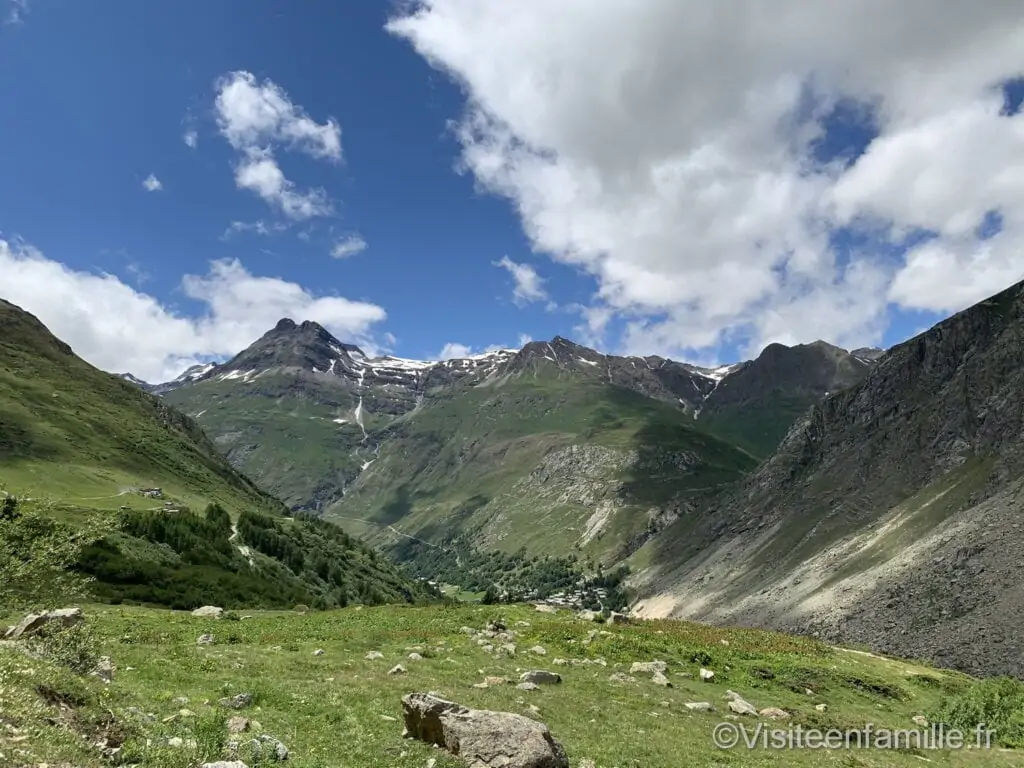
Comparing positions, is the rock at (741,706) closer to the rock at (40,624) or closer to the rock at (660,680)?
the rock at (660,680)

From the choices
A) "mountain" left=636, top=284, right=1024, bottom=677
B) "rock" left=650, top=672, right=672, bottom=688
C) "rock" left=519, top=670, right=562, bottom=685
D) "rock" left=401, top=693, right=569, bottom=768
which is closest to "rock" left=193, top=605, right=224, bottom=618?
"rock" left=519, top=670, right=562, bottom=685

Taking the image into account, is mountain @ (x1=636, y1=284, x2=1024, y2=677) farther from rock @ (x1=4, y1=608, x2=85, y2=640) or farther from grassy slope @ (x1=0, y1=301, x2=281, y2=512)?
grassy slope @ (x1=0, y1=301, x2=281, y2=512)

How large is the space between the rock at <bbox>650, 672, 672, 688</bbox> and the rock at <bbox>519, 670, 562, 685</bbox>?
603cm

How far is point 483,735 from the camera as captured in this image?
17.1m

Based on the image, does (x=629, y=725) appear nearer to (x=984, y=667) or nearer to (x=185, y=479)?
(x=984, y=667)

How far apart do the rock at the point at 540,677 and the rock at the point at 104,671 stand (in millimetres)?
16945

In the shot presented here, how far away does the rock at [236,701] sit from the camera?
19.9 m

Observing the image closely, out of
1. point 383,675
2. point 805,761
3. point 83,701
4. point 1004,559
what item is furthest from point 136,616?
point 1004,559

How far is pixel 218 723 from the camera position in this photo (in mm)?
15594

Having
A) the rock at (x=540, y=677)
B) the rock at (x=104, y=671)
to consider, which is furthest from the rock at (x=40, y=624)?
the rock at (x=540, y=677)

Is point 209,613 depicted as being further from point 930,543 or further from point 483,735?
point 930,543

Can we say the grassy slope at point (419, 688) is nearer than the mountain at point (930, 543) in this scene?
Yes

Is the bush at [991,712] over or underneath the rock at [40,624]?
over

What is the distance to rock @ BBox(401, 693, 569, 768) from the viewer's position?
16188 mm
